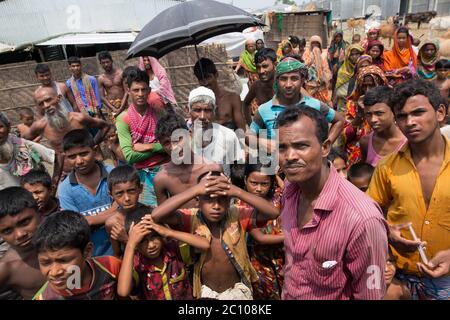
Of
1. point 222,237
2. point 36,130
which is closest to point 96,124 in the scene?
point 36,130

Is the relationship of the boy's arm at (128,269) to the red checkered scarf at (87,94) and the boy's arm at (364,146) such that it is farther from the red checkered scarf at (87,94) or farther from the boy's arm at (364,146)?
the red checkered scarf at (87,94)

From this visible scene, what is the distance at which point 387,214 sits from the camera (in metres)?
2.20

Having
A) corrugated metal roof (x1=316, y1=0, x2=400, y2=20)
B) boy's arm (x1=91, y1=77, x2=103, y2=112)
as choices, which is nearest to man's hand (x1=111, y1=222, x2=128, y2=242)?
boy's arm (x1=91, y1=77, x2=103, y2=112)

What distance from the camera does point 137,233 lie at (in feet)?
6.98

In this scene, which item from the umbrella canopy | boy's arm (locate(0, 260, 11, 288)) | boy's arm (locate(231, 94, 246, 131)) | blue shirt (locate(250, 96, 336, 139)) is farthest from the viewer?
boy's arm (locate(231, 94, 246, 131))

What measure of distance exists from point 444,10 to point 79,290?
30178mm

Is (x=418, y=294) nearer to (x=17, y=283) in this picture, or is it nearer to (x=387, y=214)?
(x=387, y=214)

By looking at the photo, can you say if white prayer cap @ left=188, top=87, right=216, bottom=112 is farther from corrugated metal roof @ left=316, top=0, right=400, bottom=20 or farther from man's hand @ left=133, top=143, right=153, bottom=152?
corrugated metal roof @ left=316, top=0, right=400, bottom=20

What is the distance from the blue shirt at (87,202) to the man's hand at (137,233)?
2.39 ft

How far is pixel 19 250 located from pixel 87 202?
2.16ft

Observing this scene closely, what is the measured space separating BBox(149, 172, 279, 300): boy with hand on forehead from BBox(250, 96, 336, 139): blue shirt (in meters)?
1.23

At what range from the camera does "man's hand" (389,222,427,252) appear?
200 centimetres

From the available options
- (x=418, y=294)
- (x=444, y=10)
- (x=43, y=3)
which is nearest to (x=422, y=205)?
(x=418, y=294)

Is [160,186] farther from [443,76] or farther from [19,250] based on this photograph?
[443,76]
